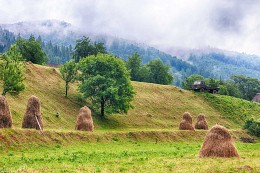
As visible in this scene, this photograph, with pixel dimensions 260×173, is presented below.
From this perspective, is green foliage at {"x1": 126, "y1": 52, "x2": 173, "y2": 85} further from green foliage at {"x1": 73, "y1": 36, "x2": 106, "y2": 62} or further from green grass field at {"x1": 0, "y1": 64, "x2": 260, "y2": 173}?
green grass field at {"x1": 0, "y1": 64, "x2": 260, "y2": 173}

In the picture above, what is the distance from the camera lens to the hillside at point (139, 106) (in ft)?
208

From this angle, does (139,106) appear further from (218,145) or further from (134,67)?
(218,145)

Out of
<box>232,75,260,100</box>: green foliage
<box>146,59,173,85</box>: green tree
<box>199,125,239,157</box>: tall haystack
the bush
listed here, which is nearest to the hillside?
the bush

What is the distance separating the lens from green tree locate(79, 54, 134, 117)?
229 ft

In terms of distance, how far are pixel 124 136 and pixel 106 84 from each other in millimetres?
19510

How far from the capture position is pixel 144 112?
83562 millimetres

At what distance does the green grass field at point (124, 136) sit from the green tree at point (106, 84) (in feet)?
11.5

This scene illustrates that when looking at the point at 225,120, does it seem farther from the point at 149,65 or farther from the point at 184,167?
the point at 184,167

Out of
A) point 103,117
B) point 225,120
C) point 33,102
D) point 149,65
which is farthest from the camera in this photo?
point 149,65

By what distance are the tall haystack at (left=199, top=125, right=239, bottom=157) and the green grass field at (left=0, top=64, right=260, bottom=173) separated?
131 centimetres

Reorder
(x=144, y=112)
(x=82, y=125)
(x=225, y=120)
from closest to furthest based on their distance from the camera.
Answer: (x=82, y=125) → (x=144, y=112) → (x=225, y=120)

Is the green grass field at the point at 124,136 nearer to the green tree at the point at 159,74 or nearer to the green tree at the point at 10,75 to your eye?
the green tree at the point at 10,75

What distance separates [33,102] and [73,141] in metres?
6.97

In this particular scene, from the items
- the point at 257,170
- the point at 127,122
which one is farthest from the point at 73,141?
the point at 127,122
